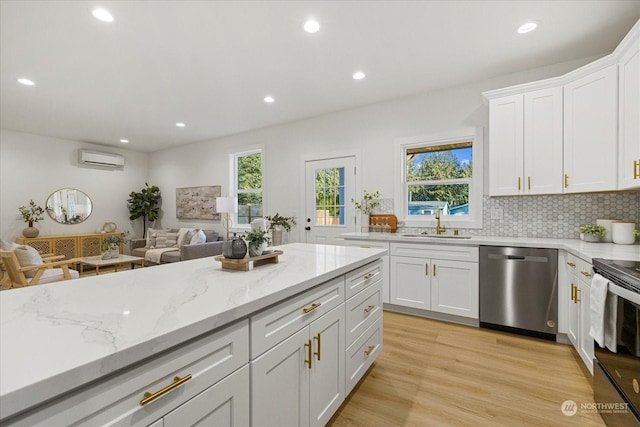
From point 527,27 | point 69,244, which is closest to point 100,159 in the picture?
point 69,244

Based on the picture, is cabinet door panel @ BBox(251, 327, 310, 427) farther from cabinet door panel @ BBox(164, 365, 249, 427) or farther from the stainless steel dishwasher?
the stainless steel dishwasher

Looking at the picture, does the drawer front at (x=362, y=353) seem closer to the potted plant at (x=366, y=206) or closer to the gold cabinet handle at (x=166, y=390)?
the gold cabinet handle at (x=166, y=390)

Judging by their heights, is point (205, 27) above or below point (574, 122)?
above

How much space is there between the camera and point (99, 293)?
1.14 meters

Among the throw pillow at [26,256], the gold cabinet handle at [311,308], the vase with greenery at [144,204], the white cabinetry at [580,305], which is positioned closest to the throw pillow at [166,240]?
the vase with greenery at [144,204]

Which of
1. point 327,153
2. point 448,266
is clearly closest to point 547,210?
point 448,266

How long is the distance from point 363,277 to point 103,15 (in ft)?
9.27

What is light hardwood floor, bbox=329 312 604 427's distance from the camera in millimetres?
1741

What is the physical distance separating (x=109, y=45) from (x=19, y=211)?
195 inches

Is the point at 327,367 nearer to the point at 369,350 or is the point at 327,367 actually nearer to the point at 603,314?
the point at 369,350

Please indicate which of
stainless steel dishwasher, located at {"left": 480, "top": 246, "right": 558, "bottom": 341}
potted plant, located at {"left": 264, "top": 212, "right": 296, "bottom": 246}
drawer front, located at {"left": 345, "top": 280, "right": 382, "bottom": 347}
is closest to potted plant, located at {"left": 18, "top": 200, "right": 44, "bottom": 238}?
potted plant, located at {"left": 264, "top": 212, "right": 296, "bottom": 246}

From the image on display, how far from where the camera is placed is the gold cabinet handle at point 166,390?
0.72m

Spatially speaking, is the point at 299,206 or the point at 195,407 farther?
the point at 299,206

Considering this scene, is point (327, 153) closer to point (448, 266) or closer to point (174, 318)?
point (448, 266)
